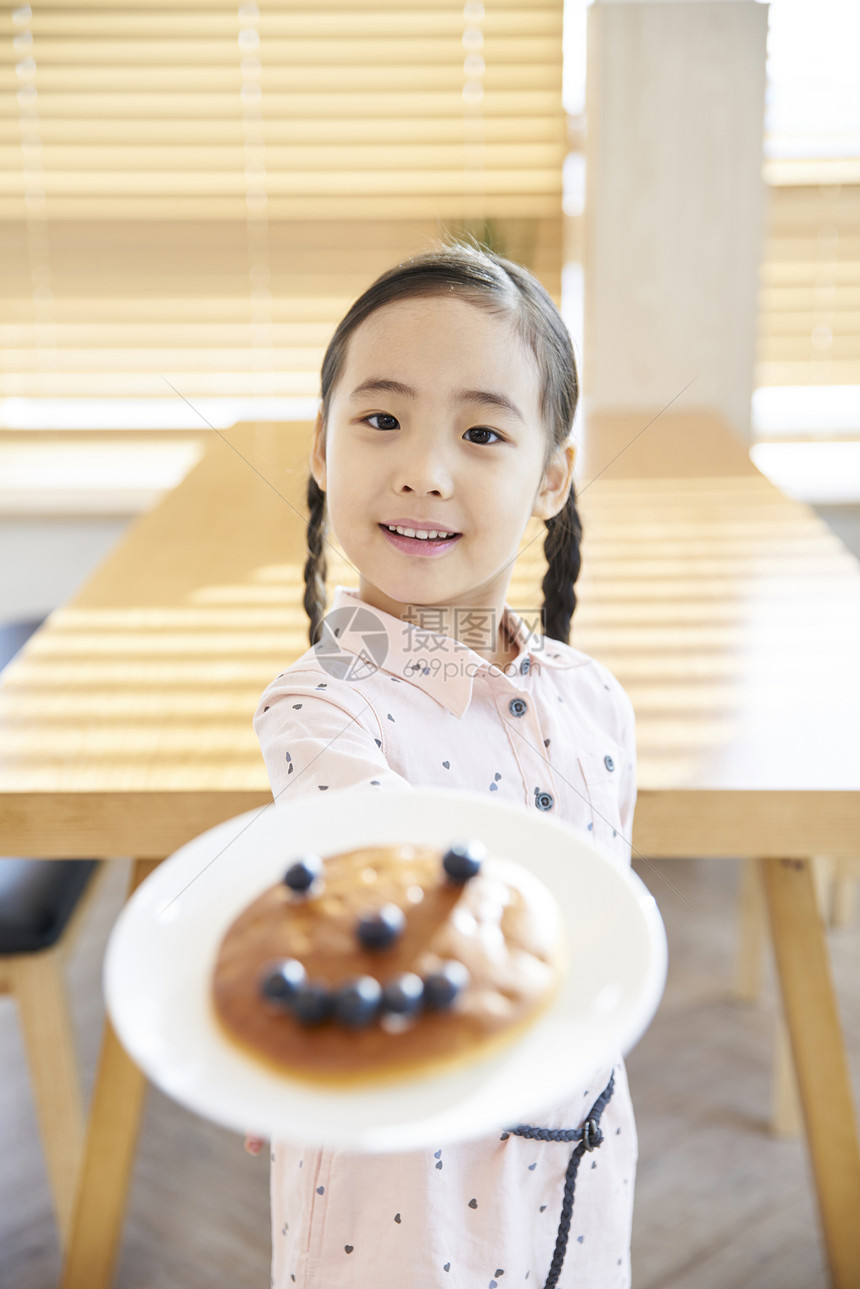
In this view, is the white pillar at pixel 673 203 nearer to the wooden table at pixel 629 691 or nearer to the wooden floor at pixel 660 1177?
the wooden table at pixel 629 691

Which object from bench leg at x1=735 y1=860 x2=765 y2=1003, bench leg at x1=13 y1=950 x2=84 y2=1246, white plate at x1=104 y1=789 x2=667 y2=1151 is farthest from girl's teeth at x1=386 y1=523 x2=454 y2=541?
bench leg at x1=735 y1=860 x2=765 y2=1003

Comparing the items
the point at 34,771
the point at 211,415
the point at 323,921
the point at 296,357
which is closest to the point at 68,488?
the point at 211,415

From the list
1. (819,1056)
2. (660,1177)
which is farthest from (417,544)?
(660,1177)

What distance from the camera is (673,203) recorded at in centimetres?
238

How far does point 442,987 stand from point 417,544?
326 millimetres

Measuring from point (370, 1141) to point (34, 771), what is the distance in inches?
21.6

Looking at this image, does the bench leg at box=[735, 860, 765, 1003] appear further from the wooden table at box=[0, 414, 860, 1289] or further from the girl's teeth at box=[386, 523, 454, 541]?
the girl's teeth at box=[386, 523, 454, 541]

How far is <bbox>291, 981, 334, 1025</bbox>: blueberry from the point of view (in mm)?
399

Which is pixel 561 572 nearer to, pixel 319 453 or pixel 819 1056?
pixel 319 453

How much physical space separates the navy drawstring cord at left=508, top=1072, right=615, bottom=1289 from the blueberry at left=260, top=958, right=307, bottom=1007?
1.24 feet

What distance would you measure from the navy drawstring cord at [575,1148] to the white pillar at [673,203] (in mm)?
1679

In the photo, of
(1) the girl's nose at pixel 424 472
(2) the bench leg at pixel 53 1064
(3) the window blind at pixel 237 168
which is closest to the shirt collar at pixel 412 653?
(1) the girl's nose at pixel 424 472

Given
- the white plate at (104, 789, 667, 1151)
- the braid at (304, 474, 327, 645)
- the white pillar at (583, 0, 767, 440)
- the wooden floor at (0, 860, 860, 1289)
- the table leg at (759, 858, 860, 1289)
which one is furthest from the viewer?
the white pillar at (583, 0, 767, 440)

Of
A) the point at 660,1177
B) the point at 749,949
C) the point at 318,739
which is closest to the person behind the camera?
the point at 318,739
